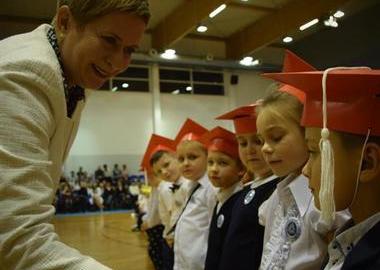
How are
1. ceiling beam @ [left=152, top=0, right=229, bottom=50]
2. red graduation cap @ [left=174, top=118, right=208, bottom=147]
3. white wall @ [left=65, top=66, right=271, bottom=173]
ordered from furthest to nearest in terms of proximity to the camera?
1. white wall @ [left=65, top=66, right=271, bottom=173]
2. ceiling beam @ [left=152, top=0, right=229, bottom=50]
3. red graduation cap @ [left=174, top=118, right=208, bottom=147]

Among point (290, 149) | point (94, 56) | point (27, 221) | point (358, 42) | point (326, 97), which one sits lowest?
point (27, 221)

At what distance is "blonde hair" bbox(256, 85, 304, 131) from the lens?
5.51ft

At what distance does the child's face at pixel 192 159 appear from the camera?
10.6 feet

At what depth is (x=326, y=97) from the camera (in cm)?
117

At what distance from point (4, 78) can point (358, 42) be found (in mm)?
12327

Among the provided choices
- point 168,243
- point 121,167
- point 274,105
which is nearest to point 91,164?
point 121,167

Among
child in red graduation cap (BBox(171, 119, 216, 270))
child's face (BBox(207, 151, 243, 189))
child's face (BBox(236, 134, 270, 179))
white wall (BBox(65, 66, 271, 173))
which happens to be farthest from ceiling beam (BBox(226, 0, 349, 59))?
child's face (BBox(236, 134, 270, 179))

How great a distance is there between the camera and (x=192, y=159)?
3314mm

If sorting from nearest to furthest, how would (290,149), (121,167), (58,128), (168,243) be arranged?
1. (58,128)
2. (290,149)
3. (168,243)
4. (121,167)

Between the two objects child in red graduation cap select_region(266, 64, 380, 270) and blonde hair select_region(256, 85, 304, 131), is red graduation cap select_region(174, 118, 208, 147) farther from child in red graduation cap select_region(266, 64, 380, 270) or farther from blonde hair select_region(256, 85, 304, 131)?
child in red graduation cap select_region(266, 64, 380, 270)

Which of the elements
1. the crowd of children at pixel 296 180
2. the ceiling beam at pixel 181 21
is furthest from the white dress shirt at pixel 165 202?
the ceiling beam at pixel 181 21

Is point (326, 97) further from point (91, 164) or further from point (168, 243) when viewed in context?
point (91, 164)

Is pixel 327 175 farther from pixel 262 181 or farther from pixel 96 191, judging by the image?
pixel 96 191

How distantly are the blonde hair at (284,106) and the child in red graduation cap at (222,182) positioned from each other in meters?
0.86
